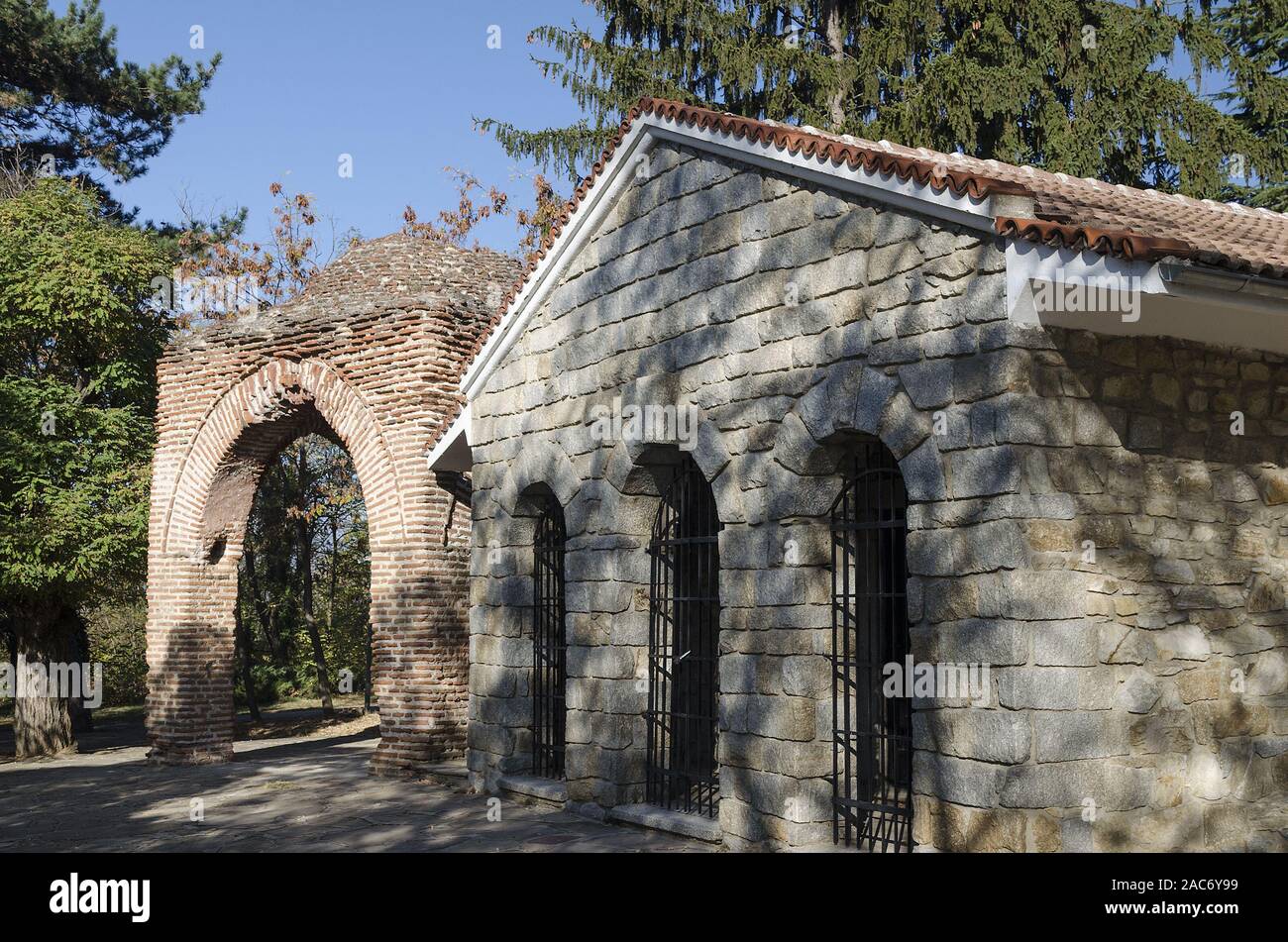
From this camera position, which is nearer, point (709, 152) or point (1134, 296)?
point (1134, 296)

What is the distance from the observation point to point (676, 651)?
8750 mm

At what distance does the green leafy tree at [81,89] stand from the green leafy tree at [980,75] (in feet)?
25.1

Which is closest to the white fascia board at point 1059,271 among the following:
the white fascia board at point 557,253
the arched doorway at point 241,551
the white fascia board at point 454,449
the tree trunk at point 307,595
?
the white fascia board at point 557,253

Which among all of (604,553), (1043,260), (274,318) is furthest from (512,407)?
(1043,260)

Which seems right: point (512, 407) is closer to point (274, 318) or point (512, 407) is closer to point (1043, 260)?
point (274, 318)

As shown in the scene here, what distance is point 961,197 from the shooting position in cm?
592

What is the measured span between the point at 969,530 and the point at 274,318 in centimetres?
956

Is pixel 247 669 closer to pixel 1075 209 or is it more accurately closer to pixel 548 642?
pixel 548 642

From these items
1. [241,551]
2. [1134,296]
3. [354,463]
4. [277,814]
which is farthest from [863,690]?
[241,551]

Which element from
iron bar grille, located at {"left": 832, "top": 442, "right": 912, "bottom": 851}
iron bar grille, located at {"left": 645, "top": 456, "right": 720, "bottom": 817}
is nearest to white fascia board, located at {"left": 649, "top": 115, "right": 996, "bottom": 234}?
iron bar grille, located at {"left": 832, "top": 442, "right": 912, "bottom": 851}

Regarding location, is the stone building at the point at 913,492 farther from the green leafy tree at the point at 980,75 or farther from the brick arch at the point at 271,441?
the green leafy tree at the point at 980,75

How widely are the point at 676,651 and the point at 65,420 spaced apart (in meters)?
11.1

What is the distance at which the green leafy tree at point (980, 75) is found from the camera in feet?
51.6

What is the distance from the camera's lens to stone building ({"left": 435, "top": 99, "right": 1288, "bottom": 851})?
5727mm
